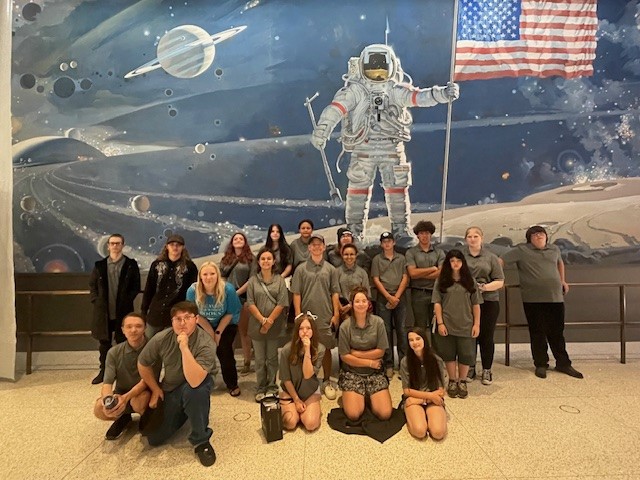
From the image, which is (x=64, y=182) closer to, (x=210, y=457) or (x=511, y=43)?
(x=210, y=457)

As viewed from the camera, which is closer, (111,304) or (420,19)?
(111,304)

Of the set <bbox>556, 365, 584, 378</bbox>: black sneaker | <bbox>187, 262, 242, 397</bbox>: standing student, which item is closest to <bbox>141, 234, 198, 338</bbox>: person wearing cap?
<bbox>187, 262, 242, 397</bbox>: standing student

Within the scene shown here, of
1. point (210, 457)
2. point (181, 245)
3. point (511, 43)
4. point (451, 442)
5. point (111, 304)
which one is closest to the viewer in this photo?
point (210, 457)

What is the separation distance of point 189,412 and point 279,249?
79.4 inches

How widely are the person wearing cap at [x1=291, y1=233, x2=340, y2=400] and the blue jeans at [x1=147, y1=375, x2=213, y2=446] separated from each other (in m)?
1.28

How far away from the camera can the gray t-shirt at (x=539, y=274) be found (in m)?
4.54

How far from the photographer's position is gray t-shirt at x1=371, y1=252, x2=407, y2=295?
439cm

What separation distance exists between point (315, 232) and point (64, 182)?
3591 mm

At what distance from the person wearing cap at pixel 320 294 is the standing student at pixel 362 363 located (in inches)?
16.6

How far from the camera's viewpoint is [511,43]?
550 cm

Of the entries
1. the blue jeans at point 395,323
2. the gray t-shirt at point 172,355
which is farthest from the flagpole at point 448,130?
the gray t-shirt at point 172,355

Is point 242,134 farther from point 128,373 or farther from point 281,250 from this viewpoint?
point 128,373

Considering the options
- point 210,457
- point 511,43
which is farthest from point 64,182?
point 511,43

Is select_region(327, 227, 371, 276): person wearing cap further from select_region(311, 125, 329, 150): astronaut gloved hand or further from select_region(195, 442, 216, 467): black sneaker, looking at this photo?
select_region(195, 442, 216, 467): black sneaker
